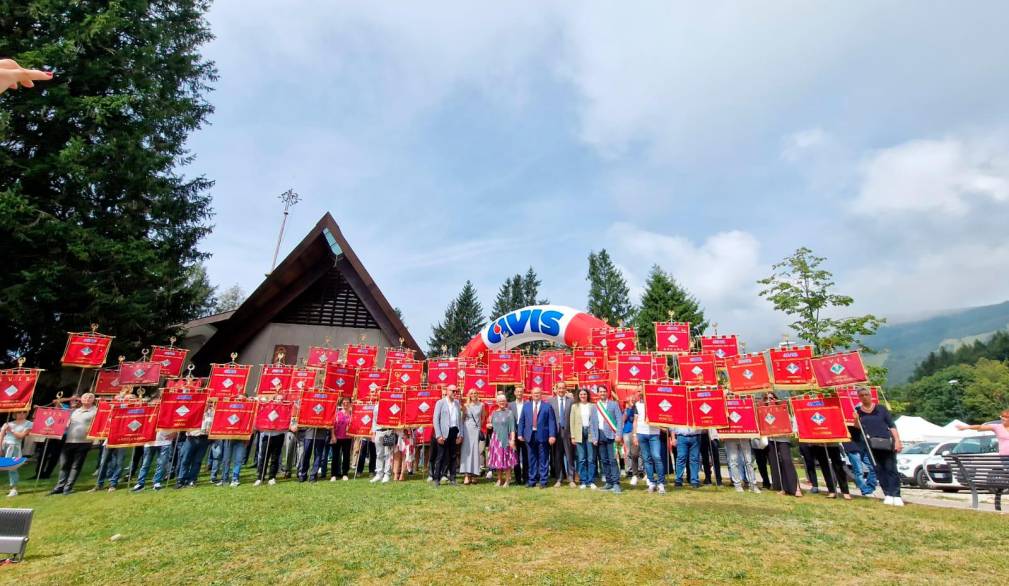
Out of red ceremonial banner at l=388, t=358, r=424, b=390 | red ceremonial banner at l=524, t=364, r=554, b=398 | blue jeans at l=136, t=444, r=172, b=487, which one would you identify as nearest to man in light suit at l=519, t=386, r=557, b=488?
red ceremonial banner at l=524, t=364, r=554, b=398

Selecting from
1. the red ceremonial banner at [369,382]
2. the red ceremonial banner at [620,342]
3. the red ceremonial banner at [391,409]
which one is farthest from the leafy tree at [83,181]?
the red ceremonial banner at [620,342]

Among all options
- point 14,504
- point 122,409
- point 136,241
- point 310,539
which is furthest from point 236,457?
point 136,241

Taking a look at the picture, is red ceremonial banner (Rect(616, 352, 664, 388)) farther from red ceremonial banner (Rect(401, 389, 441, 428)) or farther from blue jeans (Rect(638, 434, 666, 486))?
red ceremonial banner (Rect(401, 389, 441, 428))

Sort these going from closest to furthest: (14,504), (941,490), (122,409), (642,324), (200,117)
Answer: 1. (14,504)
2. (122,409)
3. (941,490)
4. (200,117)
5. (642,324)

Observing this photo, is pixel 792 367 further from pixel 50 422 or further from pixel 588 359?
pixel 50 422

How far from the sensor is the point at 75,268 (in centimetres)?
1244

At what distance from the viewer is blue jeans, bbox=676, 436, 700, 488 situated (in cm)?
784

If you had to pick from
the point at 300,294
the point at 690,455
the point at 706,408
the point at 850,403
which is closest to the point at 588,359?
the point at 690,455

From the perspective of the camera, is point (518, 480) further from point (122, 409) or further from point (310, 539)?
point (122, 409)

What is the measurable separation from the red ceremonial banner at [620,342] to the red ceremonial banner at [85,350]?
12.5m

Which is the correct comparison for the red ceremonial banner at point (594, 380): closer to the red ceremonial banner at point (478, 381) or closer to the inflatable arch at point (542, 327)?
the inflatable arch at point (542, 327)

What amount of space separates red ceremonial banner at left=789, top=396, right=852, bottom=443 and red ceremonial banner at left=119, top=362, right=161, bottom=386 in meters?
15.0

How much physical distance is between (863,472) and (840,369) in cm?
184

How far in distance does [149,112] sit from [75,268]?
5.19 metres
